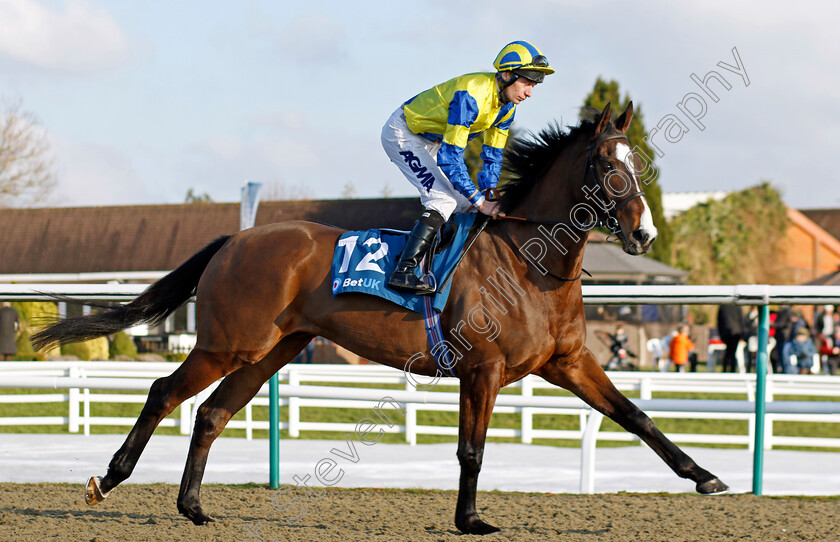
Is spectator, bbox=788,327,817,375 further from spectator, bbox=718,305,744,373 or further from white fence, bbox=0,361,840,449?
white fence, bbox=0,361,840,449

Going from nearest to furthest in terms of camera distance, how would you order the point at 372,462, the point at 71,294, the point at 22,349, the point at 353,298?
1. the point at 353,298
2. the point at 71,294
3. the point at 372,462
4. the point at 22,349

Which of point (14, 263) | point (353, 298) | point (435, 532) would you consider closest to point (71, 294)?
point (353, 298)

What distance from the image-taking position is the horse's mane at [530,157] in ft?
14.4

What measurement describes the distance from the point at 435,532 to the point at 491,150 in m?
1.86

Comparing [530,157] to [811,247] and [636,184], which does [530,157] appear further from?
[811,247]

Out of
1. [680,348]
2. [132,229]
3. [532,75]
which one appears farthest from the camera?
[132,229]

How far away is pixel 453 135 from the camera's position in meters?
4.18

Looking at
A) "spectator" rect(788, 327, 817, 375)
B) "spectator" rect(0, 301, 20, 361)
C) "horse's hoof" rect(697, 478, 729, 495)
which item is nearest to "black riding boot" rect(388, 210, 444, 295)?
"horse's hoof" rect(697, 478, 729, 495)

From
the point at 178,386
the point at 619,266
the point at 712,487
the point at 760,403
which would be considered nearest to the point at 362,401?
the point at 178,386

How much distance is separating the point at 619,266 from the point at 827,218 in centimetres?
4048

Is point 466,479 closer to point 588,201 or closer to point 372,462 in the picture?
point 588,201

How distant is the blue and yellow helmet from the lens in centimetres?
422

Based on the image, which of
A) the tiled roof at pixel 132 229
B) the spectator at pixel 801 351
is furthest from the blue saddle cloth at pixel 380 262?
the tiled roof at pixel 132 229

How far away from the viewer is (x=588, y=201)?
4.17 m
